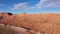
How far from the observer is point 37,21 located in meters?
4.34

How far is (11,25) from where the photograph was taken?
4.41 metres

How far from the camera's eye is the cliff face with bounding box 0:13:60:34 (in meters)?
4.02

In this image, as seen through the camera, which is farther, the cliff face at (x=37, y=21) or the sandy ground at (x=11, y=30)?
the sandy ground at (x=11, y=30)

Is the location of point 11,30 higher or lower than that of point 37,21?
lower

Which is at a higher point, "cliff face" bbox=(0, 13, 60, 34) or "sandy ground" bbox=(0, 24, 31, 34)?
"cliff face" bbox=(0, 13, 60, 34)

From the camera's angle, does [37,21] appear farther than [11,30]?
No

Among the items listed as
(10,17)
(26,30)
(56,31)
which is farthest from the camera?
(10,17)

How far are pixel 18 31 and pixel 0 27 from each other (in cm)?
66

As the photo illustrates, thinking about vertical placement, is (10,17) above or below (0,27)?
above

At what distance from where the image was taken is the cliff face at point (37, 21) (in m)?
4.02

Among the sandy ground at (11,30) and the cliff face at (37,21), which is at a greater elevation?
the cliff face at (37,21)

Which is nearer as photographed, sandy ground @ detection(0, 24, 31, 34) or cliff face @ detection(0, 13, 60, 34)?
cliff face @ detection(0, 13, 60, 34)

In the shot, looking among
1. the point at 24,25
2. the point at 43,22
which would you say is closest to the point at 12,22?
the point at 24,25

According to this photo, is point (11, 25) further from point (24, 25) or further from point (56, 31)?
point (56, 31)
